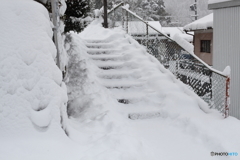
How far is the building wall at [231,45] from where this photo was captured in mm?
5984

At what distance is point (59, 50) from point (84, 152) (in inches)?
83.8

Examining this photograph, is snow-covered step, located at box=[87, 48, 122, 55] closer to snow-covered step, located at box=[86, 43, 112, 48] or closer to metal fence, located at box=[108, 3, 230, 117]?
snow-covered step, located at box=[86, 43, 112, 48]

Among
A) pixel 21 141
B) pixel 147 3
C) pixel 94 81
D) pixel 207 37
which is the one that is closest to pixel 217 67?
pixel 94 81

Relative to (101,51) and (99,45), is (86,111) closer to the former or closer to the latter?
(101,51)

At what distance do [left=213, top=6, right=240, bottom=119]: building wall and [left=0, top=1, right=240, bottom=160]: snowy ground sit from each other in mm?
1040

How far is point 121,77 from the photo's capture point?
22.8 feet

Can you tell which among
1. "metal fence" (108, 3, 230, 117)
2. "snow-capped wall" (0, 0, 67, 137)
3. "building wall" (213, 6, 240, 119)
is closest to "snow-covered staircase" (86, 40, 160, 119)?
"metal fence" (108, 3, 230, 117)

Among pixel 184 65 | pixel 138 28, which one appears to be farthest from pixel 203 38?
pixel 184 65

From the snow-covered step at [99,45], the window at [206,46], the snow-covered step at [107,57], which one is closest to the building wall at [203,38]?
the window at [206,46]

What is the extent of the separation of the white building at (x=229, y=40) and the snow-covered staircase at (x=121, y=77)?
2089 millimetres

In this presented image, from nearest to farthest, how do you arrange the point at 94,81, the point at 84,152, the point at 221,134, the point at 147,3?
the point at 84,152, the point at 221,134, the point at 94,81, the point at 147,3

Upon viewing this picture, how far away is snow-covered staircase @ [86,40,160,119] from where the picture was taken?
576 centimetres

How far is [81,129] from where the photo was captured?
452 centimetres

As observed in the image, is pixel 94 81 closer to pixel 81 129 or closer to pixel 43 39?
pixel 81 129
